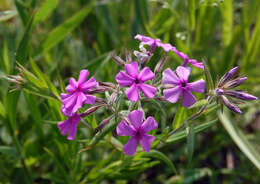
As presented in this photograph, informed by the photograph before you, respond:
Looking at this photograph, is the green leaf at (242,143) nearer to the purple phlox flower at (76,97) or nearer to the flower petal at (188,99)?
the flower petal at (188,99)

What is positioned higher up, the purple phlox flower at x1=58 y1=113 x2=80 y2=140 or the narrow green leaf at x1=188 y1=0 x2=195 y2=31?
the narrow green leaf at x1=188 y1=0 x2=195 y2=31

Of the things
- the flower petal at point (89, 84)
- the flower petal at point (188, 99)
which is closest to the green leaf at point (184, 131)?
the flower petal at point (188, 99)

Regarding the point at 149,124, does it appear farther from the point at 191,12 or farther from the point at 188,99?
the point at 191,12

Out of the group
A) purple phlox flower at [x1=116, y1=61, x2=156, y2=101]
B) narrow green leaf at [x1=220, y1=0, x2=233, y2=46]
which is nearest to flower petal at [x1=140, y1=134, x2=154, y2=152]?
purple phlox flower at [x1=116, y1=61, x2=156, y2=101]

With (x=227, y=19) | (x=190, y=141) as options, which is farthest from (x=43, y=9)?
(x=227, y=19)

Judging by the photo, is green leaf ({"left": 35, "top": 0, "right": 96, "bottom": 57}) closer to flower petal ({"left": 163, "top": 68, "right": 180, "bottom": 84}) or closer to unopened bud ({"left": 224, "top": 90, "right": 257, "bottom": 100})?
flower petal ({"left": 163, "top": 68, "right": 180, "bottom": 84})

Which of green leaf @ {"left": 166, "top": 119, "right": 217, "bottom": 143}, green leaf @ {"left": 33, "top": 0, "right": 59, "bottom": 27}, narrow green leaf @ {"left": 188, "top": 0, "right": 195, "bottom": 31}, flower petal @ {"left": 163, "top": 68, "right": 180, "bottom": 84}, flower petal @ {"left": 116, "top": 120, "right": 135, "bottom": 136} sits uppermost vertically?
green leaf @ {"left": 33, "top": 0, "right": 59, "bottom": 27}

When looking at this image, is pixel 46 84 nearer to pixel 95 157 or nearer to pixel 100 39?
pixel 95 157
